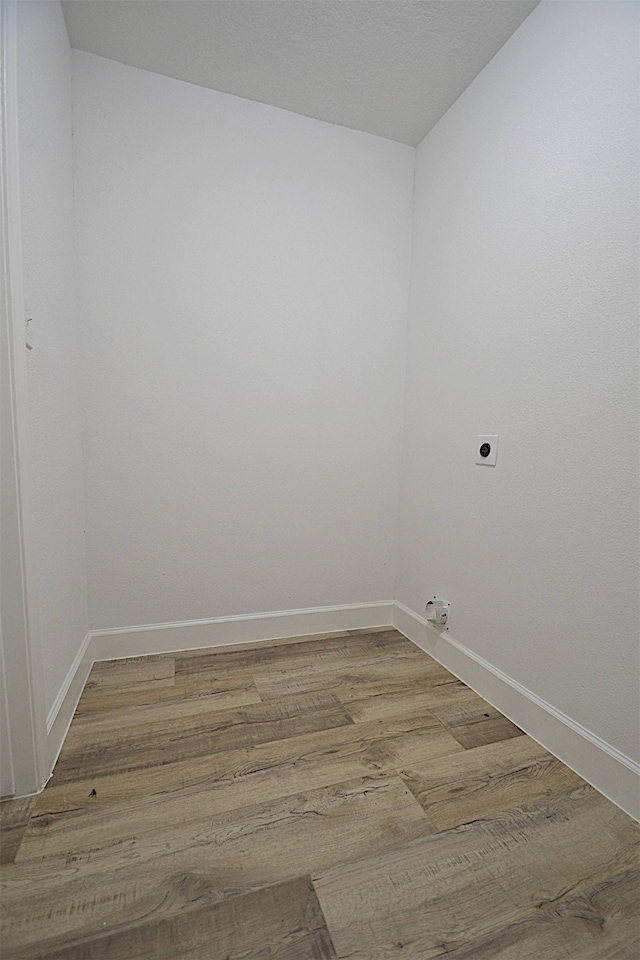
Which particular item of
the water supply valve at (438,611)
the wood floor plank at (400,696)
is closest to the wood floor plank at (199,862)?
the wood floor plank at (400,696)

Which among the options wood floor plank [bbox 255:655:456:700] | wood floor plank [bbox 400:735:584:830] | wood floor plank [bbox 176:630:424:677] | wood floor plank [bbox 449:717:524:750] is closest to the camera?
wood floor plank [bbox 400:735:584:830]

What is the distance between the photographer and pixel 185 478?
1838 mm

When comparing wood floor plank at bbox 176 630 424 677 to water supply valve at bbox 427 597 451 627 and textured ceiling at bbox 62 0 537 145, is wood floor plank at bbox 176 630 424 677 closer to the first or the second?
water supply valve at bbox 427 597 451 627

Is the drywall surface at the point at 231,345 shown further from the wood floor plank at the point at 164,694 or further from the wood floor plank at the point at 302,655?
the wood floor plank at the point at 164,694

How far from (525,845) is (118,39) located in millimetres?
2727

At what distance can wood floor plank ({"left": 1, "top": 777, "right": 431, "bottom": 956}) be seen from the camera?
0.82m

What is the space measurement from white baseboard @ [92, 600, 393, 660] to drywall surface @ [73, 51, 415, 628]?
5cm

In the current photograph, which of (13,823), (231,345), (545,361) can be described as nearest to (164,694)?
(13,823)

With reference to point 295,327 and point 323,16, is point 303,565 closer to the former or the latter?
point 295,327

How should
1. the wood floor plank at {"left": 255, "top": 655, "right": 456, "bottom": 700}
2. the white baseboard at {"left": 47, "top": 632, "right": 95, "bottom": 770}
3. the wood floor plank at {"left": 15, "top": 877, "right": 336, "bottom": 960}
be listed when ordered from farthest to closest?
the wood floor plank at {"left": 255, "top": 655, "right": 456, "bottom": 700}
the white baseboard at {"left": 47, "top": 632, "right": 95, "bottom": 770}
the wood floor plank at {"left": 15, "top": 877, "right": 336, "bottom": 960}

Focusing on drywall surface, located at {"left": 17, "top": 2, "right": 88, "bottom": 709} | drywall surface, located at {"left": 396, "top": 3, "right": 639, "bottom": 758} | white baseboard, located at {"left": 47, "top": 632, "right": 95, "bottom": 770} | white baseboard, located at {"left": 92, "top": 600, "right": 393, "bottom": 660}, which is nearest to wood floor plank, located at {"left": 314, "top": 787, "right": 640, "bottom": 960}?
drywall surface, located at {"left": 396, "top": 3, "right": 639, "bottom": 758}

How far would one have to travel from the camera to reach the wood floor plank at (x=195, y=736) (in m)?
1.21

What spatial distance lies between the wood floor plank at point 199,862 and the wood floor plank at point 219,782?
0.04 metres

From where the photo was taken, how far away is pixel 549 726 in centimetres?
130
